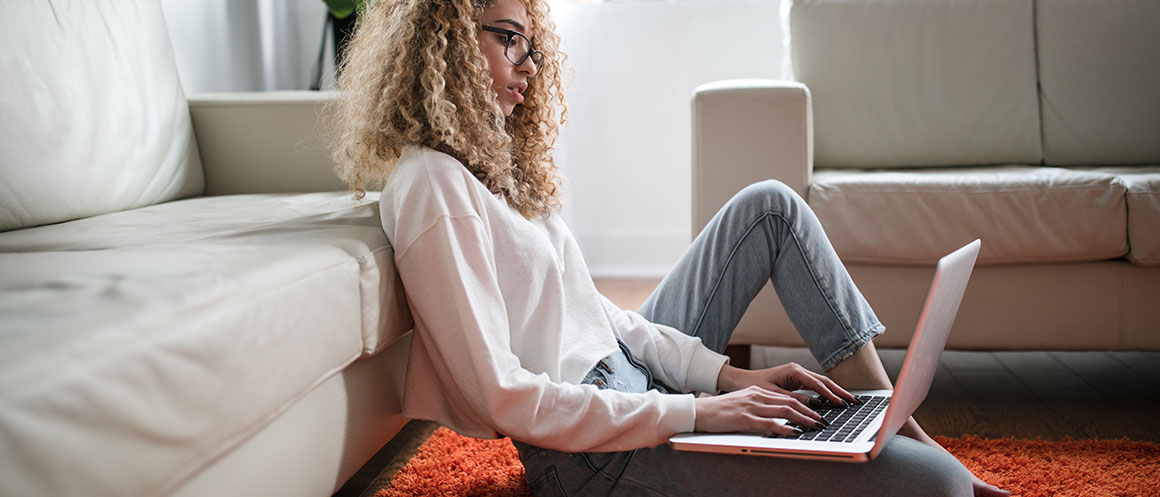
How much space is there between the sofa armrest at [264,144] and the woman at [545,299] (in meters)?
0.53

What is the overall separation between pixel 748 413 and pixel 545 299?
0.26 metres

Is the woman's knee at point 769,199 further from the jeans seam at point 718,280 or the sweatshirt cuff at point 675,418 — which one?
the sweatshirt cuff at point 675,418

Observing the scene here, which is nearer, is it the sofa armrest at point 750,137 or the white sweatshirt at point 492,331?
the white sweatshirt at point 492,331

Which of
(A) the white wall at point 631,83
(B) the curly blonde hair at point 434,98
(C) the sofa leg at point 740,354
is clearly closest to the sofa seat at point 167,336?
(B) the curly blonde hair at point 434,98

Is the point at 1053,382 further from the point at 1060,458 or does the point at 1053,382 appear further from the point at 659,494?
the point at 659,494

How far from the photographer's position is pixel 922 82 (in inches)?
88.5

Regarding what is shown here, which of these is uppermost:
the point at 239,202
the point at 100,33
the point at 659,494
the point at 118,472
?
the point at 100,33

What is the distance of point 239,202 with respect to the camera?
5.18 feet

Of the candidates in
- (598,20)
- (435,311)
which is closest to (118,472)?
(435,311)

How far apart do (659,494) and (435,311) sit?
30 cm

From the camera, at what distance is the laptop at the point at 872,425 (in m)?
0.88

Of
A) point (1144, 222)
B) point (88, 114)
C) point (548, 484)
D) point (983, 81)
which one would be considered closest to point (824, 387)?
point (548, 484)

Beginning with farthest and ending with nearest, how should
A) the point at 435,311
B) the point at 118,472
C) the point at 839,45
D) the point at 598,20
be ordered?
the point at 598,20
the point at 839,45
the point at 435,311
the point at 118,472

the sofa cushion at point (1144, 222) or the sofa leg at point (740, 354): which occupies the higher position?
the sofa cushion at point (1144, 222)
